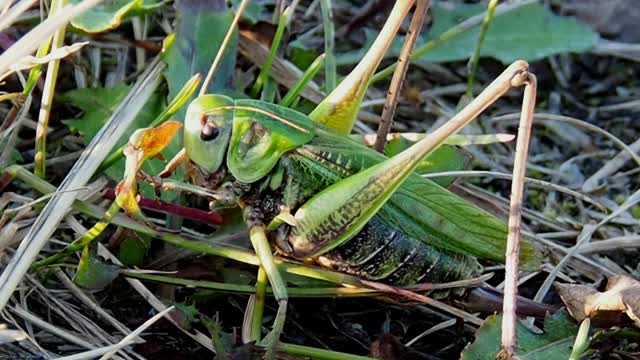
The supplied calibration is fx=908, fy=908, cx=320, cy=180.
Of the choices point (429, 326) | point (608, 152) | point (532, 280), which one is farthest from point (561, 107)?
point (429, 326)

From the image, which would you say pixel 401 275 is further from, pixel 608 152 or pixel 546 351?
pixel 608 152

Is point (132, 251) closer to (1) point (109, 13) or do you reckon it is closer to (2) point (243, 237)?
(2) point (243, 237)

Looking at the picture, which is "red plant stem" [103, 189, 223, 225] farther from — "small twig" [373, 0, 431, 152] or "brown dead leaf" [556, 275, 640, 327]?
"brown dead leaf" [556, 275, 640, 327]

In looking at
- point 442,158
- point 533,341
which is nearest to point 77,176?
point 442,158

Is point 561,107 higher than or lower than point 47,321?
higher

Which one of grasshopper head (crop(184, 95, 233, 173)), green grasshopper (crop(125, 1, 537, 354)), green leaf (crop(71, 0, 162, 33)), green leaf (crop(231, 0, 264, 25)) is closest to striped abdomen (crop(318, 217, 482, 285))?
green grasshopper (crop(125, 1, 537, 354))
